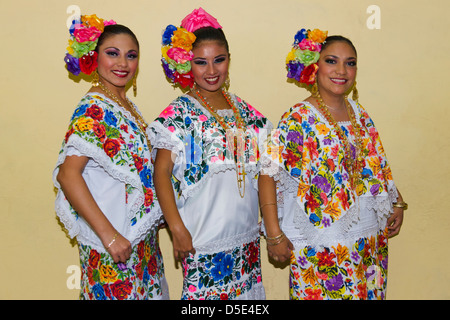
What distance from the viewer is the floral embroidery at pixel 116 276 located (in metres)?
2.13

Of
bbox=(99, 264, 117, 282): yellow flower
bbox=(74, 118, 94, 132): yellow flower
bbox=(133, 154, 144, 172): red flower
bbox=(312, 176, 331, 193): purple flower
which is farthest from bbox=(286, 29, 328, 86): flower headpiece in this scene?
bbox=(99, 264, 117, 282): yellow flower

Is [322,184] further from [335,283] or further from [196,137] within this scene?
[196,137]

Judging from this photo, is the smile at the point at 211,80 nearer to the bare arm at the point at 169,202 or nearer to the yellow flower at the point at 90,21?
the bare arm at the point at 169,202

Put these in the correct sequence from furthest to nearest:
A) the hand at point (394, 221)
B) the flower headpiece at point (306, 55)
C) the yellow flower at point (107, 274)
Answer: the hand at point (394, 221) → the flower headpiece at point (306, 55) → the yellow flower at point (107, 274)

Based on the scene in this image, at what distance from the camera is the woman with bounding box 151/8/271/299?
86.7 inches

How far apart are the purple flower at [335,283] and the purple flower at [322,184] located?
0.40m

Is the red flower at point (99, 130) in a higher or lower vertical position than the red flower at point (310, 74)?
lower

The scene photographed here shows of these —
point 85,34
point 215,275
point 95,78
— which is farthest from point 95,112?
point 215,275

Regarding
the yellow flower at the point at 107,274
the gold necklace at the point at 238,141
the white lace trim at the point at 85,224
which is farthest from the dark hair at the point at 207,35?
the yellow flower at the point at 107,274

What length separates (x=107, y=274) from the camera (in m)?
2.14

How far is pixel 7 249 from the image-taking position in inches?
110

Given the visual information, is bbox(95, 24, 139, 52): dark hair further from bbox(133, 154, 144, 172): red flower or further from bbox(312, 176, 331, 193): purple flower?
bbox(312, 176, 331, 193): purple flower

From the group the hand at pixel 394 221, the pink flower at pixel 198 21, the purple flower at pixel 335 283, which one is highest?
the pink flower at pixel 198 21

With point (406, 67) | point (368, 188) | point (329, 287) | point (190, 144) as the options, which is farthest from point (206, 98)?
point (406, 67)
